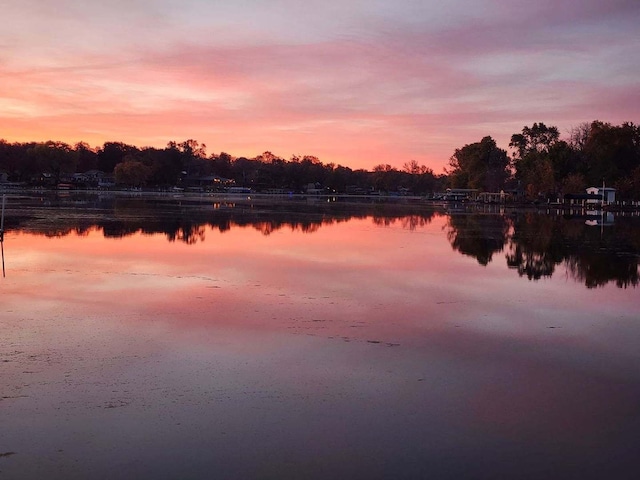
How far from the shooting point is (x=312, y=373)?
8.30 meters

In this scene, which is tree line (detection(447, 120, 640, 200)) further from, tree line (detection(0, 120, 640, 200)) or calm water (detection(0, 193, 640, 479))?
calm water (detection(0, 193, 640, 479))

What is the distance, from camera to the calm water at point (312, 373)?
586 centimetres

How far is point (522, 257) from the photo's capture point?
22.9 metres

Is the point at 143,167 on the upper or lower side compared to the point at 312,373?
upper

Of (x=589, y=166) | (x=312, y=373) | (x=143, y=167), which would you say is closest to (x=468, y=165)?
(x=589, y=166)

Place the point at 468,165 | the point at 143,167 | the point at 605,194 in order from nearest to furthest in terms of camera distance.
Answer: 1. the point at 605,194
2. the point at 468,165
3. the point at 143,167

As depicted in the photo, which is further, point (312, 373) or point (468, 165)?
point (468, 165)

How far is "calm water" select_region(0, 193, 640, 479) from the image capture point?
5.86 m

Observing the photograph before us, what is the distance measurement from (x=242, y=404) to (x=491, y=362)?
404 centimetres

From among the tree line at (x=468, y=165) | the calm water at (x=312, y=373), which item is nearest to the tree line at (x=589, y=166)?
the tree line at (x=468, y=165)

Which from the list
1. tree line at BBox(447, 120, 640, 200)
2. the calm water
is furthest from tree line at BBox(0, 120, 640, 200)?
the calm water

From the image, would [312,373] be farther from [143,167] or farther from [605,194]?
[143,167]

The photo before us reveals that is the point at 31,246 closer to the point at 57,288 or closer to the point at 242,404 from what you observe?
the point at 57,288

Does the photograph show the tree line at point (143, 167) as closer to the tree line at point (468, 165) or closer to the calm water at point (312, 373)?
the tree line at point (468, 165)
